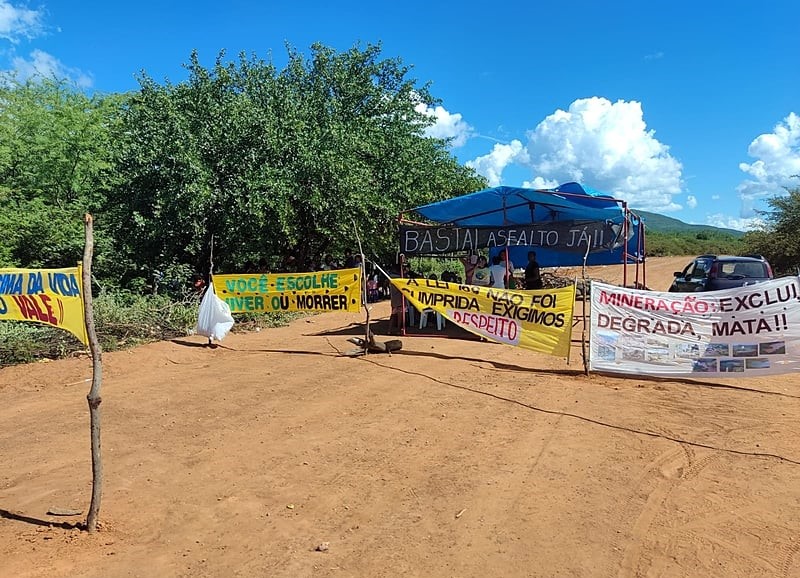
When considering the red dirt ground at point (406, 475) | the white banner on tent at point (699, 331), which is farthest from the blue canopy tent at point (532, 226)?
the red dirt ground at point (406, 475)

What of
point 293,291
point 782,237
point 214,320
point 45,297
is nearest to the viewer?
point 45,297

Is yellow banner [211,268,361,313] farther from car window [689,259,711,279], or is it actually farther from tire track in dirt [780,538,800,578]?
car window [689,259,711,279]

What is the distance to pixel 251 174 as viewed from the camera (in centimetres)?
1537

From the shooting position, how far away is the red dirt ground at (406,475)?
375 centimetres

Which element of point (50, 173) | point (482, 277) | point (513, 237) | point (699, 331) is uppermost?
point (50, 173)

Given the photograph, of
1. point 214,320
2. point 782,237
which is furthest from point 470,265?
point 782,237

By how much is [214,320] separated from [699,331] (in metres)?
8.22

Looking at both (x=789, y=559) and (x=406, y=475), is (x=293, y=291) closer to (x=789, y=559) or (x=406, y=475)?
(x=406, y=475)

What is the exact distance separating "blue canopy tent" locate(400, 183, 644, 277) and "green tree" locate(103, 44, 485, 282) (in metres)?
4.06

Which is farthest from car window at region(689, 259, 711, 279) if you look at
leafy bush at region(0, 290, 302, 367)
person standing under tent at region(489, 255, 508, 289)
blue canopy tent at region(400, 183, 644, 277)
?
leafy bush at region(0, 290, 302, 367)

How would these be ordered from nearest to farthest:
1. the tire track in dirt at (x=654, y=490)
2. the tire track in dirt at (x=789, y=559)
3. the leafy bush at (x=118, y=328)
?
the tire track in dirt at (x=789, y=559), the tire track in dirt at (x=654, y=490), the leafy bush at (x=118, y=328)

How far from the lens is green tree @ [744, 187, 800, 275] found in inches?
1135

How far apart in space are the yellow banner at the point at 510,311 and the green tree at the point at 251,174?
265 inches

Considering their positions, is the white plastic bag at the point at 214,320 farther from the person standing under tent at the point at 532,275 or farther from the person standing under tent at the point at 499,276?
the person standing under tent at the point at 532,275
